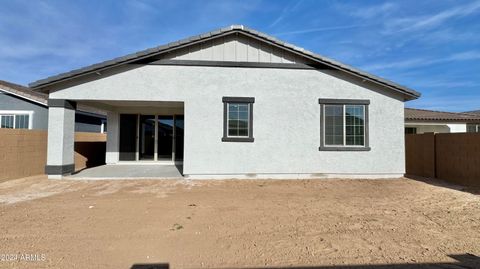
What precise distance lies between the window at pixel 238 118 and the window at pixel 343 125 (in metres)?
2.72

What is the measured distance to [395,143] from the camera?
11672 millimetres

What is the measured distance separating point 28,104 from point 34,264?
1641cm

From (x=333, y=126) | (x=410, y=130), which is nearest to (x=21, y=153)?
(x=333, y=126)

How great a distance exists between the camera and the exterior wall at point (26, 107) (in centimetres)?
1714

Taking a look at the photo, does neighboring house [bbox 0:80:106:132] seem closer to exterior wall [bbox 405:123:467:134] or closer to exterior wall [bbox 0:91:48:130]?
exterior wall [bbox 0:91:48:130]

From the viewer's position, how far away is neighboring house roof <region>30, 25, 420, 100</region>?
10688 mm

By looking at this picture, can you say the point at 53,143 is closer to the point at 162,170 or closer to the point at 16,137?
the point at 16,137

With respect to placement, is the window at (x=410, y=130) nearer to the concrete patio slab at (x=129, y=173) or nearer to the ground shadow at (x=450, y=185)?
the ground shadow at (x=450, y=185)

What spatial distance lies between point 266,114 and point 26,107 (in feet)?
46.6

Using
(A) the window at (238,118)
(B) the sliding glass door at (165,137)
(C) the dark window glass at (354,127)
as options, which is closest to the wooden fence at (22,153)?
(B) the sliding glass door at (165,137)

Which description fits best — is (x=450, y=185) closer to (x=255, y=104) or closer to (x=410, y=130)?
(x=255, y=104)

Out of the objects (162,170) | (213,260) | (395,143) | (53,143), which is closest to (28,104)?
(53,143)

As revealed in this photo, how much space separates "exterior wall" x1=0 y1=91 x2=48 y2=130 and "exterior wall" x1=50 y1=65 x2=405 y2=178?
7.80m

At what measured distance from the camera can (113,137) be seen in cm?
1474
